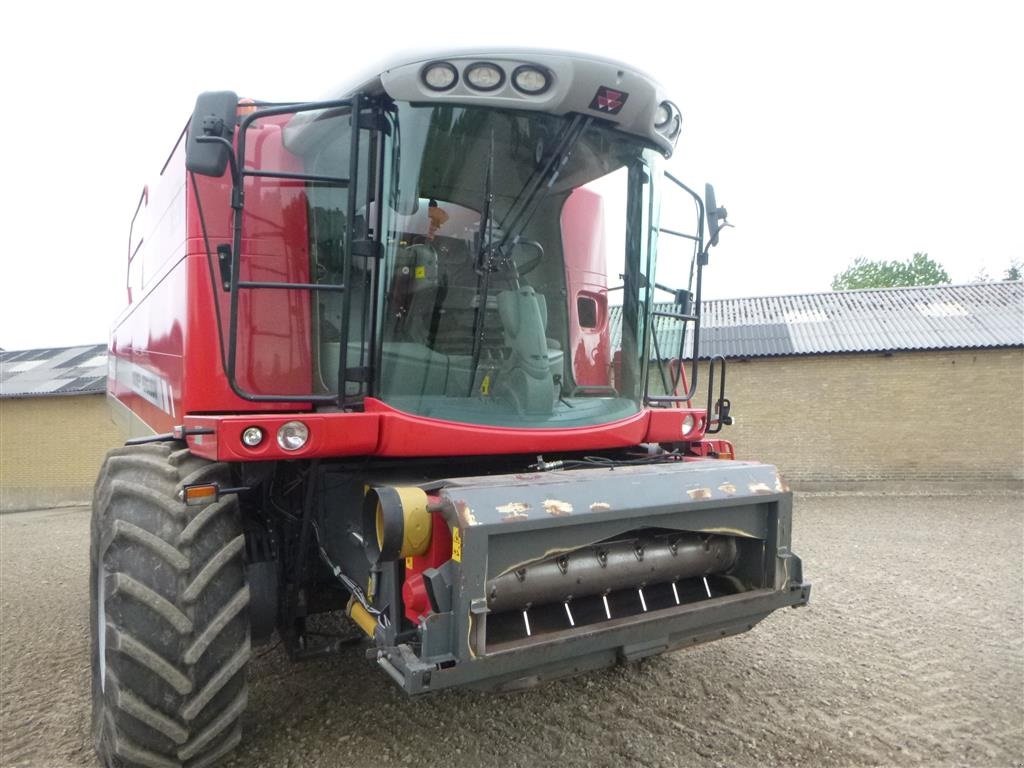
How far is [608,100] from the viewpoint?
275cm

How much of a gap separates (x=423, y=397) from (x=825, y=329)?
13.0 meters

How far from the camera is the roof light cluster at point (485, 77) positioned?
2.58 meters

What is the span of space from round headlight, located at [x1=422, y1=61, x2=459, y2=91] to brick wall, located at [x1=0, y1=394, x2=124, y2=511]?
1592 cm

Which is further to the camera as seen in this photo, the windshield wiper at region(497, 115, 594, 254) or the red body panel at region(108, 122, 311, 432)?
the red body panel at region(108, 122, 311, 432)

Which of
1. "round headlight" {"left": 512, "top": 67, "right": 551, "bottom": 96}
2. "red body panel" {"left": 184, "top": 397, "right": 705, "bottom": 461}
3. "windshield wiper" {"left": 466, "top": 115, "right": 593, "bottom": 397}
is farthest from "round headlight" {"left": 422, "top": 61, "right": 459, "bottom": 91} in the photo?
"red body panel" {"left": 184, "top": 397, "right": 705, "bottom": 461}

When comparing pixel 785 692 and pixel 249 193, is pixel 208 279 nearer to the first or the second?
pixel 249 193

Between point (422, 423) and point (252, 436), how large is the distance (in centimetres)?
61

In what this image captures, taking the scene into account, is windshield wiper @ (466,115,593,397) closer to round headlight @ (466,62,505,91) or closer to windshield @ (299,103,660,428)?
windshield @ (299,103,660,428)

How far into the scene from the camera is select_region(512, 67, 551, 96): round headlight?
2.61 m

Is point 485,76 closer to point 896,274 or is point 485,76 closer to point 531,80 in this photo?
point 531,80

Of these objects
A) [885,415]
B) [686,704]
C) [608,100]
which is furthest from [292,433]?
[885,415]

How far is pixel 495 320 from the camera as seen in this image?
2.93 metres

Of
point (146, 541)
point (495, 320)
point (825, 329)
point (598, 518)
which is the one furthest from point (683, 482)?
point (825, 329)

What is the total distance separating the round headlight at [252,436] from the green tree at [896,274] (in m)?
45.6
